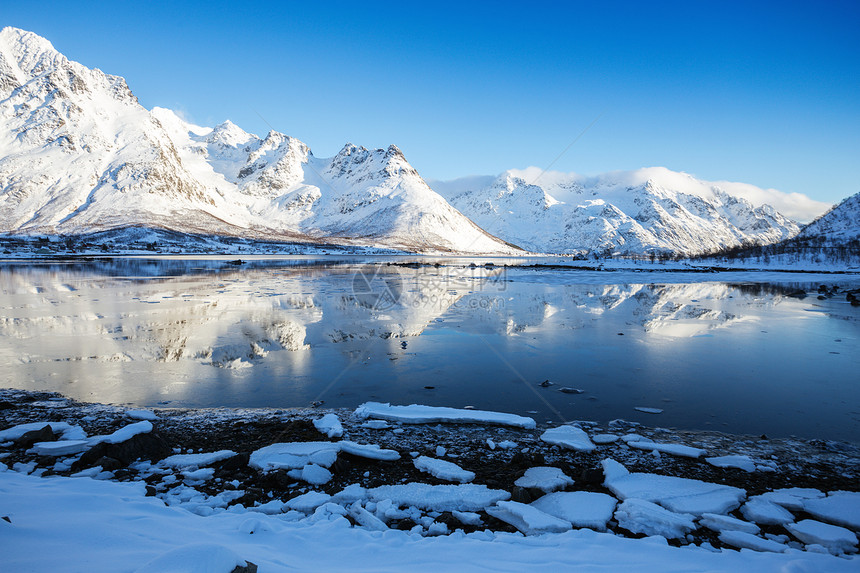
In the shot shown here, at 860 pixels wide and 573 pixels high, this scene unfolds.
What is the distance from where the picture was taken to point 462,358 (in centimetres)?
1198

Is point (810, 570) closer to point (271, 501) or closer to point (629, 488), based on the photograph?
point (629, 488)

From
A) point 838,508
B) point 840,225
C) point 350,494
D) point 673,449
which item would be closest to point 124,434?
point 350,494

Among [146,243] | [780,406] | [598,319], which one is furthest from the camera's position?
[146,243]

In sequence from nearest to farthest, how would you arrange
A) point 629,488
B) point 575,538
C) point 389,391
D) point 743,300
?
point 575,538
point 629,488
point 389,391
point 743,300

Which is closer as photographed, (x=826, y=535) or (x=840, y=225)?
(x=826, y=535)

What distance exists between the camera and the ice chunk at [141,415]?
24.6 feet

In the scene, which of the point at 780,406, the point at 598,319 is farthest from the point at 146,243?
the point at 780,406

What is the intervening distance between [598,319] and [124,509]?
58.6ft

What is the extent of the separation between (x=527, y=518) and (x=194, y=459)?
4568mm

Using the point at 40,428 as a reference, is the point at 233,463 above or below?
below

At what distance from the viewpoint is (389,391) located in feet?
30.7

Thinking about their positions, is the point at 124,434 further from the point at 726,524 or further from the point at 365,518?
the point at 726,524

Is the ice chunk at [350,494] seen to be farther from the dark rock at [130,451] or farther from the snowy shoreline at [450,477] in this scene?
the dark rock at [130,451]

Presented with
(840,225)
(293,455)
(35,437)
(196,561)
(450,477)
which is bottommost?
(450,477)
